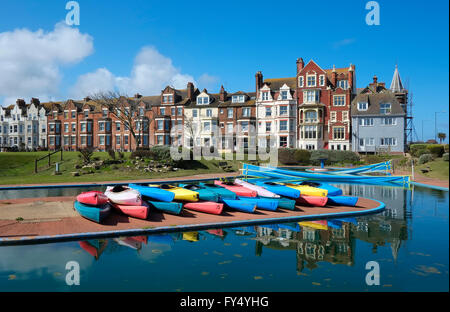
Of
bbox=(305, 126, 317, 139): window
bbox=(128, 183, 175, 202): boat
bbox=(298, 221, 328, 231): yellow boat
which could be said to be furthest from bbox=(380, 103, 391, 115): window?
bbox=(128, 183, 175, 202): boat

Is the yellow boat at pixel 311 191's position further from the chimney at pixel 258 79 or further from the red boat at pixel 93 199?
the chimney at pixel 258 79

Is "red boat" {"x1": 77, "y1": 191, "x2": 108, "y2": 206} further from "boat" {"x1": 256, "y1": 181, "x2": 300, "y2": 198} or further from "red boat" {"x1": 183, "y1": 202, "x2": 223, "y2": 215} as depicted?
"boat" {"x1": 256, "y1": 181, "x2": 300, "y2": 198}

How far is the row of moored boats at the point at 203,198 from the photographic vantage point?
1497 cm

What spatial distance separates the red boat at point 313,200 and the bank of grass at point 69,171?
18558 mm

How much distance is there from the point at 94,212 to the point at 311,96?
51112 mm

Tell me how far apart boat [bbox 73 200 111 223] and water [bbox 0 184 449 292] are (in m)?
1.79

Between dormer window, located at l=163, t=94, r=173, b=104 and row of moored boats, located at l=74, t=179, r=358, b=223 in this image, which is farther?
dormer window, located at l=163, t=94, r=173, b=104

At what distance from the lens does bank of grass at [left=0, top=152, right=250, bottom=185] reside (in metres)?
31.7

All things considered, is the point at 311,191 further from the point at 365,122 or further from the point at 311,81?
the point at 311,81

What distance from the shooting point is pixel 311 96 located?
5981 cm

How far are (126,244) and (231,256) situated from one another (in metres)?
3.72
